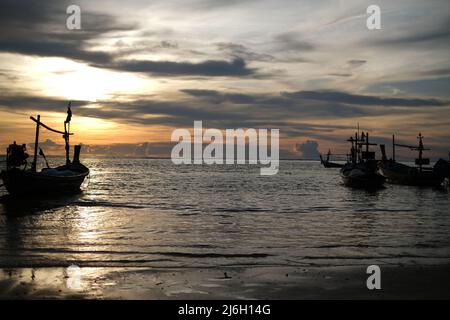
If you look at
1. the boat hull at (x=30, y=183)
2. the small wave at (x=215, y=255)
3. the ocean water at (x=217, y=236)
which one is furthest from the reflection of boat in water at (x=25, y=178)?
the small wave at (x=215, y=255)

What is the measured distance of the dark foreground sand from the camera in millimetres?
11852

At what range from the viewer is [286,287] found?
12.8m

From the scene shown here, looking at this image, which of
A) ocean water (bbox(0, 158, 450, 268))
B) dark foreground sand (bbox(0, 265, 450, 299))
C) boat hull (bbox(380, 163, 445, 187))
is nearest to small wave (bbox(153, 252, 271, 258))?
ocean water (bbox(0, 158, 450, 268))

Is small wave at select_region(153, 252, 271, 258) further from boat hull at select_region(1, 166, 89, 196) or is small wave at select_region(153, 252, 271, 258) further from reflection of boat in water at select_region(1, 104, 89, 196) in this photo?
boat hull at select_region(1, 166, 89, 196)

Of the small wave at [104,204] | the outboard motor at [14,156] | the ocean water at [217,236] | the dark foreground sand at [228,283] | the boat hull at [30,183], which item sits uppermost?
the outboard motor at [14,156]

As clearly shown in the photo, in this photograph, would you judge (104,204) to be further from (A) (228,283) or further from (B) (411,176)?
(B) (411,176)

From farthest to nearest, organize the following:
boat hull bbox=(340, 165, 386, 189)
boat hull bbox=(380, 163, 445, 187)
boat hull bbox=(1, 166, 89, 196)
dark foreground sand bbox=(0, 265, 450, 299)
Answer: boat hull bbox=(380, 163, 445, 187) → boat hull bbox=(340, 165, 386, 189) → boat hull bbox=(1, 166, 89, 196) → dark foreground sand bbox=(0, 265, 450, 299)

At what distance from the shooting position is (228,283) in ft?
43.5

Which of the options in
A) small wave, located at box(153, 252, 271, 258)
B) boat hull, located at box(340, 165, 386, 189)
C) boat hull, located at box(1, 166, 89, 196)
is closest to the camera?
small wave, located at box(153, 252, 271, 258)

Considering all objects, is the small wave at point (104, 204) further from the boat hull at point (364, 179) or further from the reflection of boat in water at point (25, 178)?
the boat hull at point (364, 179)

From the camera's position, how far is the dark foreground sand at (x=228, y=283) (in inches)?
467
